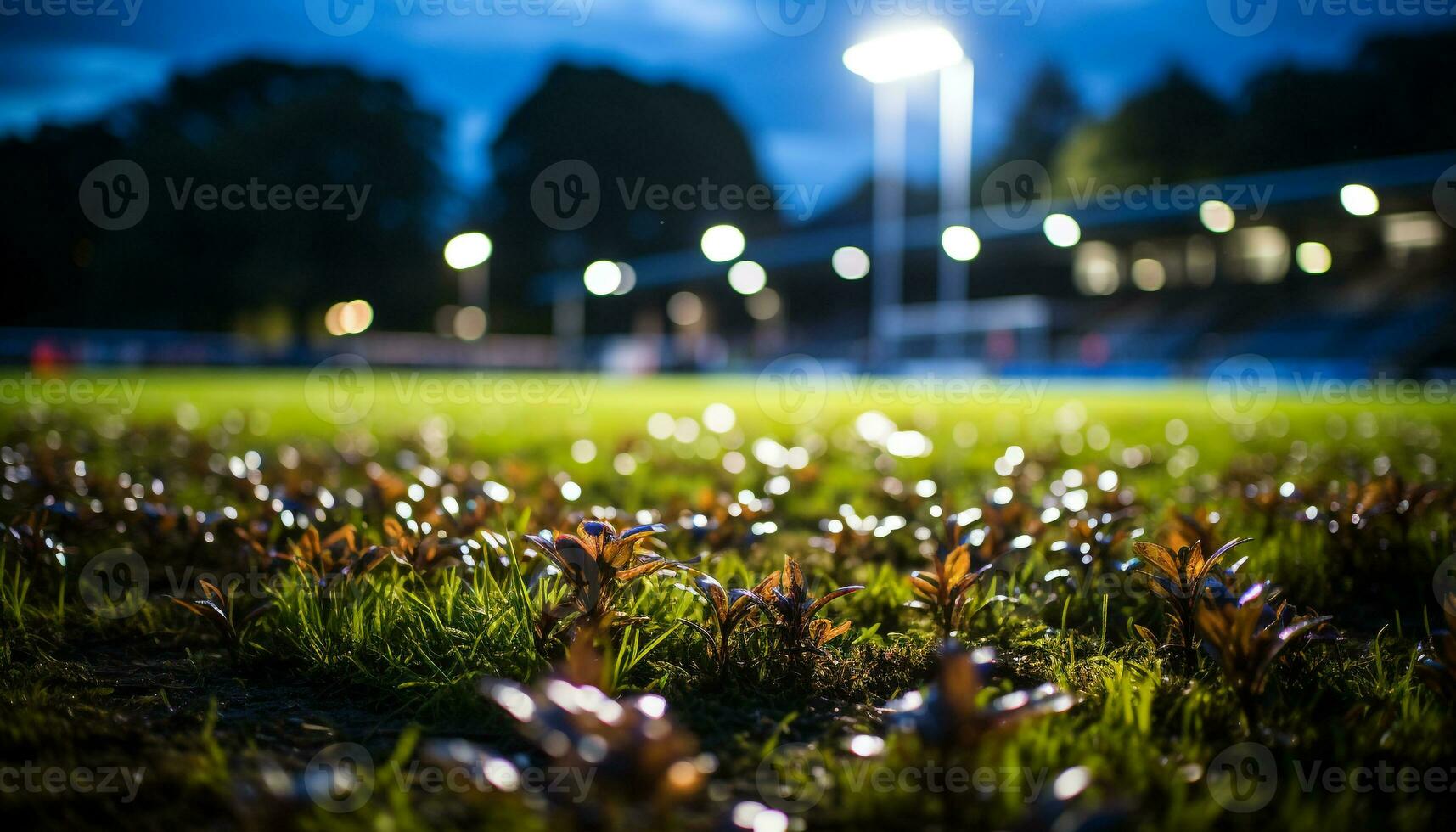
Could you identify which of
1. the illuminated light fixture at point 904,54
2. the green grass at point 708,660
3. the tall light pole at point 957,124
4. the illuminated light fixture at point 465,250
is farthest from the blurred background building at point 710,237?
the green grass at point 708,660

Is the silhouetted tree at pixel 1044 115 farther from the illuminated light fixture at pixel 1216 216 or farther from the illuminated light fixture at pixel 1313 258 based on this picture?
the illuminated light fixture at pixel 1216 216

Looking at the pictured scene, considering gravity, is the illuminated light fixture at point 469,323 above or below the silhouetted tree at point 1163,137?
below

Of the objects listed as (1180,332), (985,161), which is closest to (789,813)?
(1180,332)

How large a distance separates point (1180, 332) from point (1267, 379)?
13139mm

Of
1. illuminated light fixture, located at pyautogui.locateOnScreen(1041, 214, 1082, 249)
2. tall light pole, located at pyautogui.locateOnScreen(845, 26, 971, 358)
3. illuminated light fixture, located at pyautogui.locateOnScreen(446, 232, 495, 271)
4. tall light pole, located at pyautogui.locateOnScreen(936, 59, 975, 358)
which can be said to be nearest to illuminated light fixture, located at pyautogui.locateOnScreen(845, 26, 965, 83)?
tall light pole, located at pyautogui.locateOnScreen(845, 26, 971, 358)

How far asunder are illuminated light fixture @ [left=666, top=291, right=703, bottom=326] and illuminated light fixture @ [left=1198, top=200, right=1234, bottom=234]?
30096mm

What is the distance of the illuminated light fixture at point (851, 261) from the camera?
39.6 metres

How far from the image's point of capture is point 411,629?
2234mm

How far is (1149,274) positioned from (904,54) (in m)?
34.5

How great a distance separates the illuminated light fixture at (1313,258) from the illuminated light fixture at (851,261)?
19138 mm

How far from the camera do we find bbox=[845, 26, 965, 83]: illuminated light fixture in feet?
43.7

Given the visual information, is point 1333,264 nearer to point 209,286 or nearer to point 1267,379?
point 1267,379

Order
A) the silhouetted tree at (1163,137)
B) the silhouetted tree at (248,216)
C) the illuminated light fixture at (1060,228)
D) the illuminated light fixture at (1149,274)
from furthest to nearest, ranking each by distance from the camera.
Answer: the silhouetted tree at (1163,137) < the silhouetted tree at (248,216) < the illuminated light fixture at (1149,274) < the illuminated light fixture at (1060,228)

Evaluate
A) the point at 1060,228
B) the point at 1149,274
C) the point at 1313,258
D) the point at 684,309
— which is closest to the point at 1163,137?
the point at 1149,274
